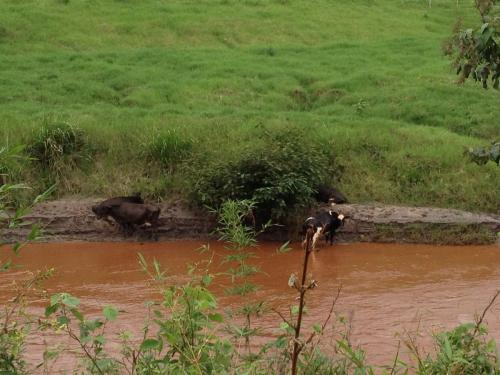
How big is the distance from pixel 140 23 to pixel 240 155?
10657 millimetres

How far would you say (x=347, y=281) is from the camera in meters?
10.5

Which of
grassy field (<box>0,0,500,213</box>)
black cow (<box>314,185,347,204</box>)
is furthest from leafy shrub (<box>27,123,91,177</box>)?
black cow (<box>314,185,347,204</box>)

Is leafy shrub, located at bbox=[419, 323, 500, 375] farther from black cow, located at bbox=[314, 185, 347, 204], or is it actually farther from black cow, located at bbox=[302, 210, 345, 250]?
black cow, located at bbox=[314, 185, 347, 204]

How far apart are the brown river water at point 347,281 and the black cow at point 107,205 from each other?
430 mm

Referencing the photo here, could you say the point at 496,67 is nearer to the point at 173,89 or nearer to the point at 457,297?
the point at 457,297

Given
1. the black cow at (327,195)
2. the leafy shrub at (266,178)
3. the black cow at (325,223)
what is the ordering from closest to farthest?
the black cow at (325,223) → the leafy shrub at (266,178) → the black cow at (327,195)

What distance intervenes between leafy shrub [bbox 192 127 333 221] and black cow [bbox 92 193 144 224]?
931 millimetres

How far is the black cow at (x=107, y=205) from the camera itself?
40.8 ft

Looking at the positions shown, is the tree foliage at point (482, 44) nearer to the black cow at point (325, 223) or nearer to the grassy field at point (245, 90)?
the black cow at point (325, 223)

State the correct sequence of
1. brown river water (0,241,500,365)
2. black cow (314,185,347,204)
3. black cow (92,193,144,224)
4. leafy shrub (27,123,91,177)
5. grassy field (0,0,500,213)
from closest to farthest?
1. brown river water (0,241,500,365)
2. black cow (92,193,144,224)
3. black cow (314,185,347,204)
4. leafy shrub (27,123,91,177)
5. grassy field (0,0,500,213)

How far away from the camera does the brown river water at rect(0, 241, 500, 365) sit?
867 centimetres

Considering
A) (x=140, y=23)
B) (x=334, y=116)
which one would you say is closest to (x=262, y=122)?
(x=334, y=116)

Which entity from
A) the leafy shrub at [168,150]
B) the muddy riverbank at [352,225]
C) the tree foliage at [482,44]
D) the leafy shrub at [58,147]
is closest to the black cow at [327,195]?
the muddy riverbank at [352,225]

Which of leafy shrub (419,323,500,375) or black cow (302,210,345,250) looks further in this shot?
black cow (302,210,345,250)
